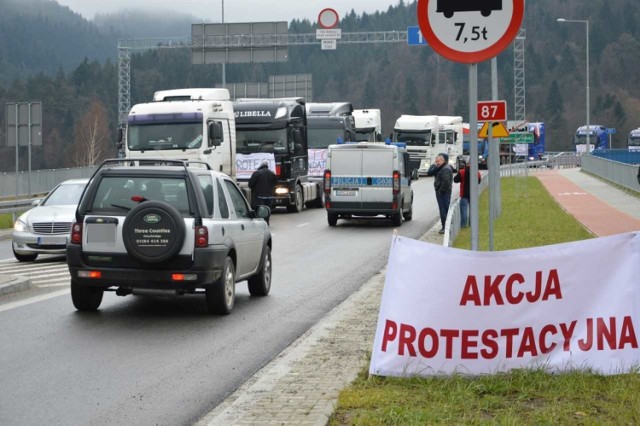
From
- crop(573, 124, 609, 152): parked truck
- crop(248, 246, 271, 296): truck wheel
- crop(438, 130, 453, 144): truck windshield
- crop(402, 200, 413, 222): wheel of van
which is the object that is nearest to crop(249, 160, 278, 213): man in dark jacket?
crop(402, 200, 413, 222): wheel of van

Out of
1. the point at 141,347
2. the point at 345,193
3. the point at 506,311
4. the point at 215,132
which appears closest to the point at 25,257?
the point at 215,132

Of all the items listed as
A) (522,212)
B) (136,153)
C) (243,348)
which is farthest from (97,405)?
(522,212)

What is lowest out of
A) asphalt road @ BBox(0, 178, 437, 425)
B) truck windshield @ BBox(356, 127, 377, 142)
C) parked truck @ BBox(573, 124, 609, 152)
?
asphalt road @ BBox(0, 178, 437, 425)

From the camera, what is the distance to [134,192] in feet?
43.4

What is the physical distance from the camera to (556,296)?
8195mm

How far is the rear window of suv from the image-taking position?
13.1 m

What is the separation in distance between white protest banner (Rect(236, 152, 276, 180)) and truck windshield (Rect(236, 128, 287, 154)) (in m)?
0.21

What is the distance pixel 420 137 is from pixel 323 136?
2030 centimetres

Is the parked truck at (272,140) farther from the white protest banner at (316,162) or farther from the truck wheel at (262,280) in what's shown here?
the truck wheel at (262,280)

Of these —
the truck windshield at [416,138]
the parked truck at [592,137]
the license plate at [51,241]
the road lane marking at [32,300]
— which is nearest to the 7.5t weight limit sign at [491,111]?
the road lane marking at [32,300]

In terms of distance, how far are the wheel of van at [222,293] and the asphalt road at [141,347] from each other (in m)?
0.12

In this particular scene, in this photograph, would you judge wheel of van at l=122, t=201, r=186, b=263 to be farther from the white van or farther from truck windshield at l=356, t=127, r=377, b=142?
truck windshield at l=356, t=127, r=377, b=142

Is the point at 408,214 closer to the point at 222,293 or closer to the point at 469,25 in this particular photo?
the point at 222,293

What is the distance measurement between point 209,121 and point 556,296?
924 inches
